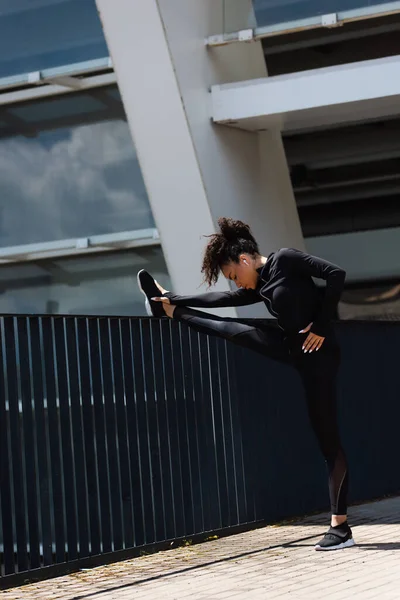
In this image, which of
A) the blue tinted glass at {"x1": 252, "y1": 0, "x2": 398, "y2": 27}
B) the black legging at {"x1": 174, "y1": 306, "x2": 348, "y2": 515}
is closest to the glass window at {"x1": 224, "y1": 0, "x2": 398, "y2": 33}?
the blue tinted glass at {"x1": 252, "y1": 0, "x2": 398, "y2": 27}

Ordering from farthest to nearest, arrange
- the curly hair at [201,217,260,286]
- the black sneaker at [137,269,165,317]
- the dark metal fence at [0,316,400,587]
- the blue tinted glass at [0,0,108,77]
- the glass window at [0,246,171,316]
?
1. the glass window at [0,246,171,316]
2. the blue tinted glass at [0,0,108,77]
3. the black sneaker at [137,269,165,317]
4. the curly hair at [201,217,260,286]
5. the dark metal fence at [0,316,400,587]

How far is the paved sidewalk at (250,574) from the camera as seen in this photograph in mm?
6348

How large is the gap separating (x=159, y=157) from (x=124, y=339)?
14.2 feet

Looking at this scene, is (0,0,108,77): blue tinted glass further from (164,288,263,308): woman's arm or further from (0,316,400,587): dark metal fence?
(164,288,263,308): woman's arm

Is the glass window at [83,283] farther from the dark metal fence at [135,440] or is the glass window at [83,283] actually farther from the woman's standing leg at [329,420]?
the woman's standing leg at [329,420]

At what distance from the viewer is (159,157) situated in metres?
12.2

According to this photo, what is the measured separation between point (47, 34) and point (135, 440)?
6430mm

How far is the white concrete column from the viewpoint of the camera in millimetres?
11672

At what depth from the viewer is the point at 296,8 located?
11.9 meters

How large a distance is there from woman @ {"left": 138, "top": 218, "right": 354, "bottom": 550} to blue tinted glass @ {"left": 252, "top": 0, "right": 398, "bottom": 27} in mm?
4506

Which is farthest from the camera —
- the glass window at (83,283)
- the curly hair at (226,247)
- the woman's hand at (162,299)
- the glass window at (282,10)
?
the glass window at (83,283)

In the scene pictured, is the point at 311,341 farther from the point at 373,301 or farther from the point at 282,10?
the point at 373,301

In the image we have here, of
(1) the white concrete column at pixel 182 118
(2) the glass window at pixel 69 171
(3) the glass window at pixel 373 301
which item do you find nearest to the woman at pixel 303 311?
(1) the white concrete column at pixel 182 118

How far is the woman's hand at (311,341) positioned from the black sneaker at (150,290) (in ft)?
3.93
